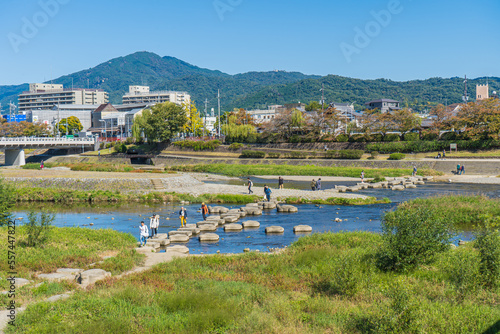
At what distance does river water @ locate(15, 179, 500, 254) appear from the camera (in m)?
25.5

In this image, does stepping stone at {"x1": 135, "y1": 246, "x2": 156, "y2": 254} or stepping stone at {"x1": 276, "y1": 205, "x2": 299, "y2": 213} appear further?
stepping stone at {"x1": 276, "y1": 205, "x2": 299, "y2": 213}

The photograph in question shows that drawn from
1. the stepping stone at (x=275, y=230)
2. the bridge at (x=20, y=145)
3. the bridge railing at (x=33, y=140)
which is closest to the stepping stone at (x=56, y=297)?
the stepping stone at (x=275, y=230)

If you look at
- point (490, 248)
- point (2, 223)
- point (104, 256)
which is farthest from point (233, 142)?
point (490, 248)

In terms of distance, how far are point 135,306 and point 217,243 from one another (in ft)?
41.9

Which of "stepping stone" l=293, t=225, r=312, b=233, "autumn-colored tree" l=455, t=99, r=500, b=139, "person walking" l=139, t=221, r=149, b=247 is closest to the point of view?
"person walking" l=139, t=221, r=149, b=247

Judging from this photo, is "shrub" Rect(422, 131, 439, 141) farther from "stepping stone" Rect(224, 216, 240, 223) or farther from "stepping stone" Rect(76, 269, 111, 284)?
"stepping stone" Rect(76, 269, 111, 284)

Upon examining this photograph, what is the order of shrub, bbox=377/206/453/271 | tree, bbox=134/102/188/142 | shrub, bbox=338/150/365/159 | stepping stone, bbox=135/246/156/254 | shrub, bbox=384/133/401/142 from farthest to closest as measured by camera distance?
1. tree, bbox=134/102/188/142
2. shrub, bbox=384/133/401/142
3. shrub, bbox=338/150/365/159
4. stepping stone, bbox=135/246/156/254
5. shrub, bbox=377/206/453/271

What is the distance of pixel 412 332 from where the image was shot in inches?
417

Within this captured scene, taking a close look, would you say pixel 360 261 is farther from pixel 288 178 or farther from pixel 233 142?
pixel 233 142

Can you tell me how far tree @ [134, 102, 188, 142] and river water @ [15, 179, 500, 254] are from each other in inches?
2384

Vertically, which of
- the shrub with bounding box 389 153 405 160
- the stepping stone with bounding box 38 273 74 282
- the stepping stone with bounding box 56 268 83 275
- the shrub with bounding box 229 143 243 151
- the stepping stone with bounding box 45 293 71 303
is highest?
the shrub with bounding box 229 143 243 151

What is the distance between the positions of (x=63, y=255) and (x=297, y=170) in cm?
5056

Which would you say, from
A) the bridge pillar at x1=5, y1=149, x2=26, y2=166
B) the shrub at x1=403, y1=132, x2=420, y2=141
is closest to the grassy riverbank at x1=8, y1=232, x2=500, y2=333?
the shrub at x1=403, y1=132, x2=420, y2=141

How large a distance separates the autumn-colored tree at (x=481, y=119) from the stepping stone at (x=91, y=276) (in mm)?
70689
